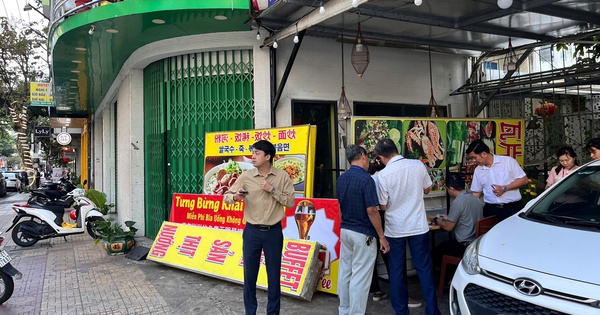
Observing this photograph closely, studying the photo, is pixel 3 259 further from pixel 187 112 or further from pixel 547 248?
Answer: pixel 547 248

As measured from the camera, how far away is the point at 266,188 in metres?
3.92

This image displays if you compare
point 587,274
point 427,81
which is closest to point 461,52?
point 427,81

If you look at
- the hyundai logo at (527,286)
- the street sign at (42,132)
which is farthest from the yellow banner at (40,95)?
the hyundai logo at (527,286)

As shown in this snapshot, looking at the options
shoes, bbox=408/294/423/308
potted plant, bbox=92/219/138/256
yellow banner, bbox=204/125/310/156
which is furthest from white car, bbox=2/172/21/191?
shoes, bbox=408/294/423/308

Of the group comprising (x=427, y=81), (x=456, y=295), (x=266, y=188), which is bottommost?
(x=456, y=295)

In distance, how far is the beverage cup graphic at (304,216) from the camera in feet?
17.2

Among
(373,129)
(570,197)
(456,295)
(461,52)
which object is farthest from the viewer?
(461,52)

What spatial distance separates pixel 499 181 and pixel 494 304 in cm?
273

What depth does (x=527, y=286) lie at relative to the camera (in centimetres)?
256

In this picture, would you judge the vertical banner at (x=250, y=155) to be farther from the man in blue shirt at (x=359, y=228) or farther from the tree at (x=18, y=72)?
the tree at (x=18, y=72)

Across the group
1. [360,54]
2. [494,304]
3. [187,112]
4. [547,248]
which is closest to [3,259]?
[187,112]

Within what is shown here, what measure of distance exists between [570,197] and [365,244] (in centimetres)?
180

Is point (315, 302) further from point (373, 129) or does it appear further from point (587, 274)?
point (587, 274)

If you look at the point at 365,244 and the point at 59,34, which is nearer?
the point at 365,244
